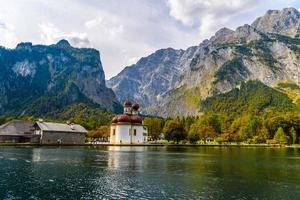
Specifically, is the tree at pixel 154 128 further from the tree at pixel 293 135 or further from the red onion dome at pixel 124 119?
the tree at pixel 293 135

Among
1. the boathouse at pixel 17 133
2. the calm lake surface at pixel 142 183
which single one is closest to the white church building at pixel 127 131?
the boathouse at pixel 17 133

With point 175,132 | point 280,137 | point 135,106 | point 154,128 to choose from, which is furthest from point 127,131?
point 280,137

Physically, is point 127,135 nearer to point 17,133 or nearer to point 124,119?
point 124,119

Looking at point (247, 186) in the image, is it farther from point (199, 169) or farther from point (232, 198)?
point (199, 169)

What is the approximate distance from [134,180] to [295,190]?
1571 centimetres

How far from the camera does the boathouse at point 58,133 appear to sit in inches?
4788

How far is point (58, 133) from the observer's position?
4951 inches

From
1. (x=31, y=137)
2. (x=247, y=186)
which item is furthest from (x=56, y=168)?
(x=31, y=137)

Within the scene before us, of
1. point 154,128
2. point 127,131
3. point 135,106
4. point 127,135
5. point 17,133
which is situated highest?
point 135,106

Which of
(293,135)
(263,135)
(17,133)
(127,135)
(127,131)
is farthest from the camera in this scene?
(263,135)

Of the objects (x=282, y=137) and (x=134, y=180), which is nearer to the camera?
(x=134, y=180)

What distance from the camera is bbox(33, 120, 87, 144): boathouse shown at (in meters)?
122

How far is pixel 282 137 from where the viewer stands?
14838 centimetres

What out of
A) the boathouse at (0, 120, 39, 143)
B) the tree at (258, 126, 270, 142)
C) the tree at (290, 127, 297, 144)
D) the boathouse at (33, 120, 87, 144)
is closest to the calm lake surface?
the boathouse at (33, 120, 87, 144)
